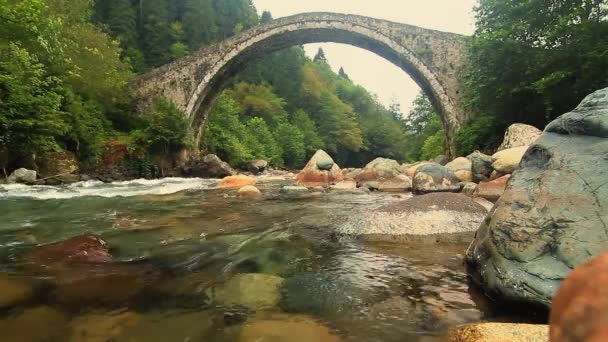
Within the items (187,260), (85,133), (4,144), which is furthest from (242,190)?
(85,133)

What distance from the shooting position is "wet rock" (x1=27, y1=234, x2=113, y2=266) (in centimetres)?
332

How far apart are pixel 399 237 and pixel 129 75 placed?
2268 centimetres

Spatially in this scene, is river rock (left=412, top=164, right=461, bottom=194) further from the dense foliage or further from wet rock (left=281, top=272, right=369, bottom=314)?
wet rock (left=281, top=272, right=369, bottom=314)

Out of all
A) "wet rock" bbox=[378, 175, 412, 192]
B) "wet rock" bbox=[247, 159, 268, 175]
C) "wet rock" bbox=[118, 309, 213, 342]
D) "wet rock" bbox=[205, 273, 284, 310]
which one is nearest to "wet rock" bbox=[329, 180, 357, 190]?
"wet rock" bbox=[378, 175, 412, 192]

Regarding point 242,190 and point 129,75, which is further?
point 129,75

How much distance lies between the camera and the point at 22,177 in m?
11.0

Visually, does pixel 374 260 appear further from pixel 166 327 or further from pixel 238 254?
pixel 166 327

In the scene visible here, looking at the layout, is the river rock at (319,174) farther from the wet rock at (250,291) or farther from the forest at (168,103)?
the wet rock at (250,291)

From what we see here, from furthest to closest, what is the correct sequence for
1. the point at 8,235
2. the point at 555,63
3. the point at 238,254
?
the point at 555,63
the point at 8,235
the point at 238,254

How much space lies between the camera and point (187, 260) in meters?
3.46

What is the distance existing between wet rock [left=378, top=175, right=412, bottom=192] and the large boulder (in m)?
7.26

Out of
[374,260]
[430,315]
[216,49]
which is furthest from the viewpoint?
[216,49]

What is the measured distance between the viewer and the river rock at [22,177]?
10.8m

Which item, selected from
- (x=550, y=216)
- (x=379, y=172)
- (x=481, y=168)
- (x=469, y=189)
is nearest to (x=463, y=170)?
(x=481, y=168)
